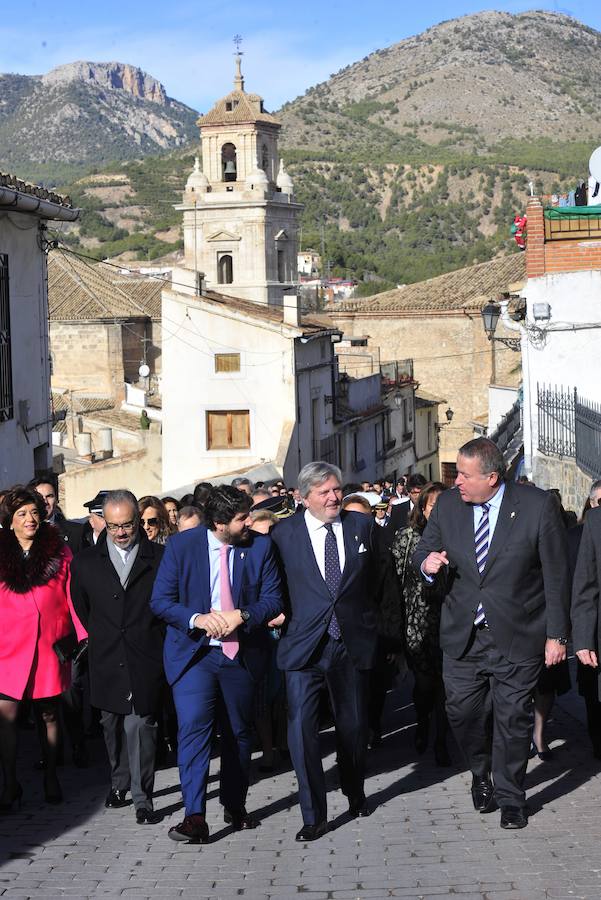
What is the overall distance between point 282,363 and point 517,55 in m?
121

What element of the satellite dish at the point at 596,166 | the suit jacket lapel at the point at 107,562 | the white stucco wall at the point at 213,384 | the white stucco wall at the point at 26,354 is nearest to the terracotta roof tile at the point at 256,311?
the white stucco wall at the point at 213,384

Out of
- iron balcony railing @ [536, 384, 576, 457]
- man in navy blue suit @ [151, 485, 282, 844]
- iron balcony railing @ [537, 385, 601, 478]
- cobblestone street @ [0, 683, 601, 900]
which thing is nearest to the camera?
cobblestone street @ [0, 683, 601, 900]

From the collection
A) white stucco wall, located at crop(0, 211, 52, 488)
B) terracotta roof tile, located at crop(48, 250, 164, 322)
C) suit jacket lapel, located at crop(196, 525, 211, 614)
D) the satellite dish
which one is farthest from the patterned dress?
terracotta roof tile, located at crop(48, 250, 164, 322)

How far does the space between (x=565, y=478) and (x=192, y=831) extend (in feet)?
38.0

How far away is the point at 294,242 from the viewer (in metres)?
59.8

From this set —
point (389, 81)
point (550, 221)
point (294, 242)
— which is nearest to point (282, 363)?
point (550, 221)

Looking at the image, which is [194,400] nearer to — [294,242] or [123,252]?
[294,242]

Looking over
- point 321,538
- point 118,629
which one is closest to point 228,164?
point 118,629

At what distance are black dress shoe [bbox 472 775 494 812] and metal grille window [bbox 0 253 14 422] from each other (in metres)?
10.9

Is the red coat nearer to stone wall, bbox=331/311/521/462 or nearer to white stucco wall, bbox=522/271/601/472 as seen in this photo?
white stucco wall, bbox=522/271/601/472

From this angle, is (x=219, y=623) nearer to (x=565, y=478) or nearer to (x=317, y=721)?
(x=317, y=721)

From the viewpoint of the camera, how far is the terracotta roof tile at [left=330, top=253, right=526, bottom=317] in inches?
2068

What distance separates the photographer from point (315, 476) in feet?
22.9

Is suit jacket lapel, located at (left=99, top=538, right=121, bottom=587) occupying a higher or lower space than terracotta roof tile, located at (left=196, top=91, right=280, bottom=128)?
lower
